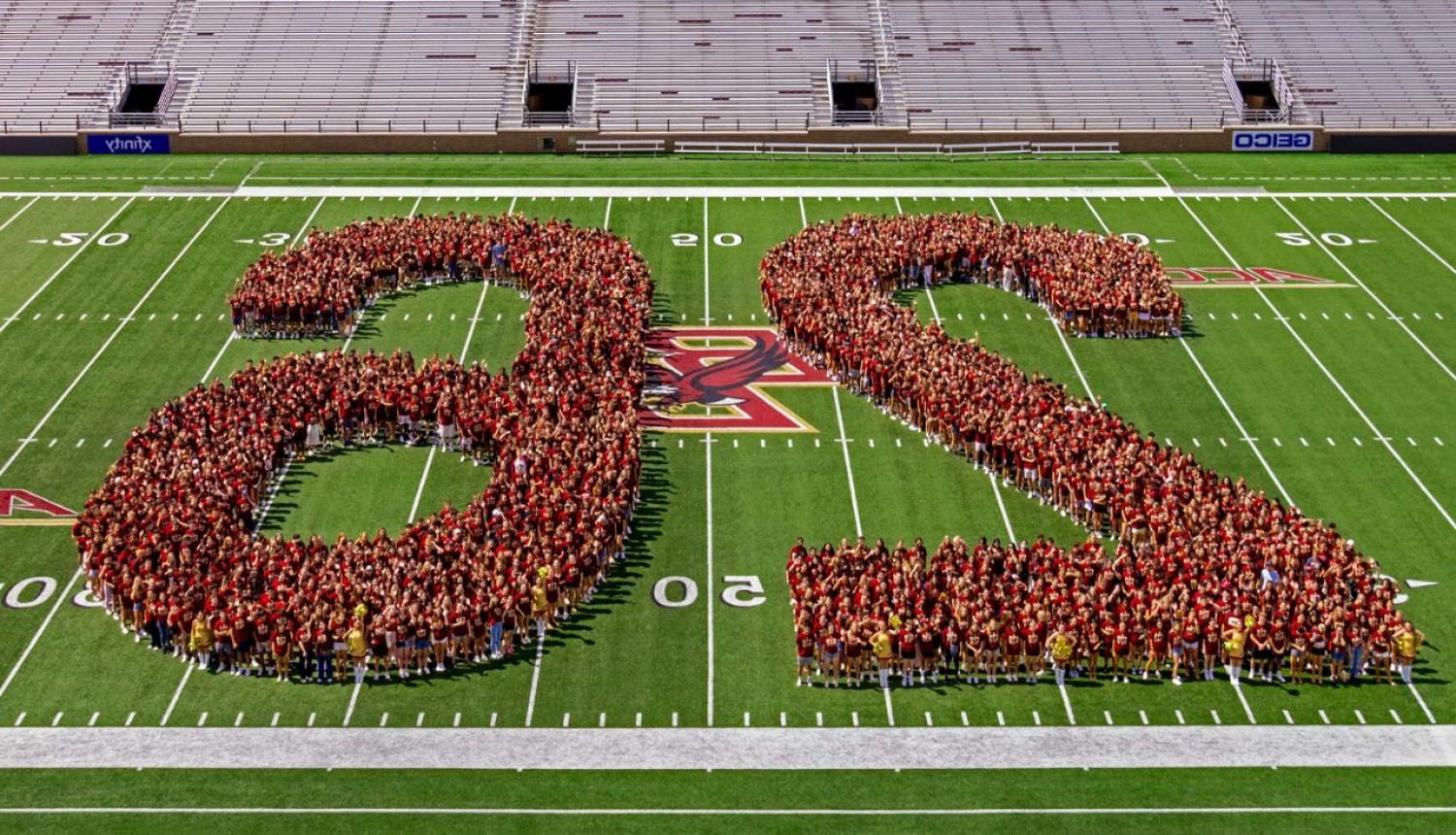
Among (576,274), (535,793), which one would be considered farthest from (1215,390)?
(535,793)

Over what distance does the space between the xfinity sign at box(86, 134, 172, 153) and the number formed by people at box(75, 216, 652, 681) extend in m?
17.6

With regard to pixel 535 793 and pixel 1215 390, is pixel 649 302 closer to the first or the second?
pixel 1215 390

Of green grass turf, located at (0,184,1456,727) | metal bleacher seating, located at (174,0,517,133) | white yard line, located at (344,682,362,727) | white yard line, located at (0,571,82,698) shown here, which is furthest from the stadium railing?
white yard line, located at (344,682,362,727)

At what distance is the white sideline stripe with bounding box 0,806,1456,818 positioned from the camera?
88.4ft

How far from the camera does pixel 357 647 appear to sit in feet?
98.7

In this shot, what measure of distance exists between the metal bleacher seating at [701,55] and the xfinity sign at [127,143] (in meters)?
14.2

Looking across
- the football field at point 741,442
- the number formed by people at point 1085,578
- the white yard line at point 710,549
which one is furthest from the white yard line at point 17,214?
the number formed by people at point 1085,578

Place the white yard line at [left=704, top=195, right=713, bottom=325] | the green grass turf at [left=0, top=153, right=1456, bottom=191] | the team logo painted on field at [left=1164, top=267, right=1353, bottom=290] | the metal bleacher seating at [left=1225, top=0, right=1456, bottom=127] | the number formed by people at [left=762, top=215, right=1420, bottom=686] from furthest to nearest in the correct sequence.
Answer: the metal bleacher seating at [left=1225, top=0, right=1456, bottom=127] → the green grass turf at [left=0, top=153, right=1456, bottom=191] → the team logo painted on field at [left=1164, top=267, right=1353, bottom=290] → the white yard line at [left=704, top=195, right=713, bottom=325] → the number formed by people at [left=762, top=215, right=1420, bottom=686]

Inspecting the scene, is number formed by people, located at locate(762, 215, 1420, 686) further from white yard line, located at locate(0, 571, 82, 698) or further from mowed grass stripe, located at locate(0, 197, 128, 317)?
mowed grass stripe, located at locate(0, 197, 128, 317)

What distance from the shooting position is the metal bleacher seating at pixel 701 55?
66.1 metres

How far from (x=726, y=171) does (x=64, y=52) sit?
86.6 ft

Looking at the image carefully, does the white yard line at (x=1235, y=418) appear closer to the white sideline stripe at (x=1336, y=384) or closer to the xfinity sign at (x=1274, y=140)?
the white sideline stripe at (x=1336, y=384)

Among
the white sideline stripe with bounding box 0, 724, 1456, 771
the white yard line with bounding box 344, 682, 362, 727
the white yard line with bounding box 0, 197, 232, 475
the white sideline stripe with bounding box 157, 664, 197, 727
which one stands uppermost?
the white sideline stripe with bounding box 0, 724, 1456, 771

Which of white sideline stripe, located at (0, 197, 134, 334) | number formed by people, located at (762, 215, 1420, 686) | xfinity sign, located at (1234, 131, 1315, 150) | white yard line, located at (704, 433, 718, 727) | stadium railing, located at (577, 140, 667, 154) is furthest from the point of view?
xfinity sign, located at (1234, 131, 1315, 150)
